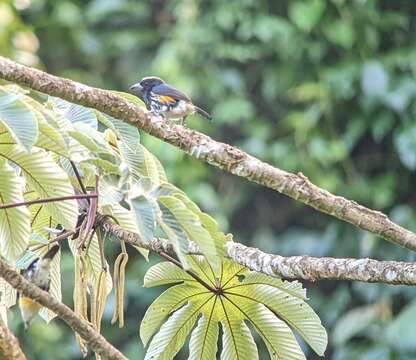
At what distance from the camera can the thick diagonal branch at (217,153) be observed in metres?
1.45

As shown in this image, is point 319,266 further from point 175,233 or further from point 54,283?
point 54,283

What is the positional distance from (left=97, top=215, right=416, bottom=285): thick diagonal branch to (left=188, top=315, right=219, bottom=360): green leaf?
0.15 meters

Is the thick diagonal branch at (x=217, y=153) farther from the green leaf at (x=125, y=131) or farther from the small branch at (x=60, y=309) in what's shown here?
the small branch at (x=60, y=309)

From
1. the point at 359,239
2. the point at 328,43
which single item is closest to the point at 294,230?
the point at 359,239

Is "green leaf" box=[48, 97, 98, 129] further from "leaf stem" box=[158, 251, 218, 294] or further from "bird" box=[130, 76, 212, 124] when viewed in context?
"bird" box=[130, 76, 212, 124]

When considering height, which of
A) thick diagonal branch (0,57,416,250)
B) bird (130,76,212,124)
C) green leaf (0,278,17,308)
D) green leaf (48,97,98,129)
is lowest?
green leaf (0,278,17,308)

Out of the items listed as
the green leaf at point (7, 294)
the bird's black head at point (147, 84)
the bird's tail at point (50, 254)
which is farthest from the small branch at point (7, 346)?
the bird's black head at point (147, 84)

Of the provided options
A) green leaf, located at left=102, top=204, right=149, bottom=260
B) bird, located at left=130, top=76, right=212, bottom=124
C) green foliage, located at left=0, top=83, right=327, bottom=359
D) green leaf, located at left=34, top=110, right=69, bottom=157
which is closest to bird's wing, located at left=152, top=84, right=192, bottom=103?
bird, located at left=130, top=76, right=212, bottom=124

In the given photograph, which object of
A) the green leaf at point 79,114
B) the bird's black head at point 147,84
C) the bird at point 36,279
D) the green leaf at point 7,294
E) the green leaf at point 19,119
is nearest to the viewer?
the green leaf at point 19,119

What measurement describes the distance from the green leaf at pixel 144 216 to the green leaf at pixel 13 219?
0.25 m

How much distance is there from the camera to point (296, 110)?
489 centimetres

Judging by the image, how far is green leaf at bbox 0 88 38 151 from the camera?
1282mm

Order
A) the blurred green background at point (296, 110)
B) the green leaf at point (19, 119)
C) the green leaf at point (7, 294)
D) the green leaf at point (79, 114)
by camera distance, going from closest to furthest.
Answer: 1. the green leaf at point (19, 119)
2. the green leaf at point (79, 114)
3. the green leaf at point (7, 294)
4. the blurred green background at point (296, 110)

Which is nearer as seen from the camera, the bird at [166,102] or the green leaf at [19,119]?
the green leaf at [19,119]
